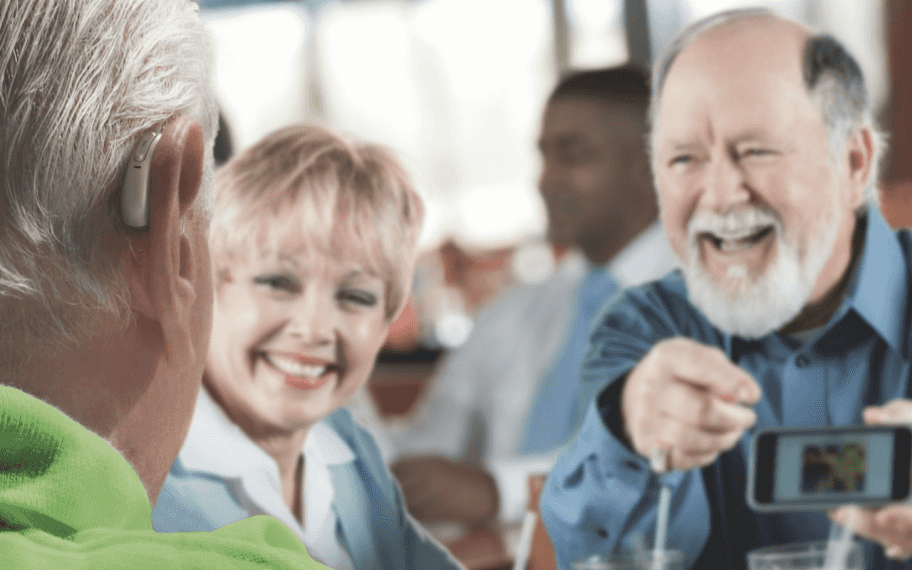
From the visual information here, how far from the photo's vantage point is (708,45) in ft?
3.34

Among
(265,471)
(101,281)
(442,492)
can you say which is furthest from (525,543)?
(101,281)

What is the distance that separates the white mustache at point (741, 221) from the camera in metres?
→ 0.99

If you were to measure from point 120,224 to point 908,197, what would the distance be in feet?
2.86

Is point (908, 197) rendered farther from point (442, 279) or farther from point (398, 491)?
point (398, 491)

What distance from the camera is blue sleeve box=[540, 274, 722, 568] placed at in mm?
1006

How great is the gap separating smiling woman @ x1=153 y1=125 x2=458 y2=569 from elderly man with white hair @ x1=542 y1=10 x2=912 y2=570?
0.27 metres

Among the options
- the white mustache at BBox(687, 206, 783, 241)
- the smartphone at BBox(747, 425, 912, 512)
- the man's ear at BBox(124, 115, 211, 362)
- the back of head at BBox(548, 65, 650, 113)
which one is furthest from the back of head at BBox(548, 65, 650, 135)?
the man's ear at BBox(124, 115, 211, 362)

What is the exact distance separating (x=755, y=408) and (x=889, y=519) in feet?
0.62

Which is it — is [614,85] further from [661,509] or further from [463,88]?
[661,509]

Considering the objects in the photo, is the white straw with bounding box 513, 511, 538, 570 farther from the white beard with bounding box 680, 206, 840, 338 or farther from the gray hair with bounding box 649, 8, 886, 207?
the gray hair with bounding box 649, 8, 886, 207

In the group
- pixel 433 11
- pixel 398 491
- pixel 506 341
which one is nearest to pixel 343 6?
pixel 433 11

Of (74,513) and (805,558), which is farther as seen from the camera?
(805,558)

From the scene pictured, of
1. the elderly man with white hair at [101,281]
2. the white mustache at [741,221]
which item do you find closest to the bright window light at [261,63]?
the elderly man with white hair at [101,281]

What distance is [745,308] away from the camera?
102 centimetres
